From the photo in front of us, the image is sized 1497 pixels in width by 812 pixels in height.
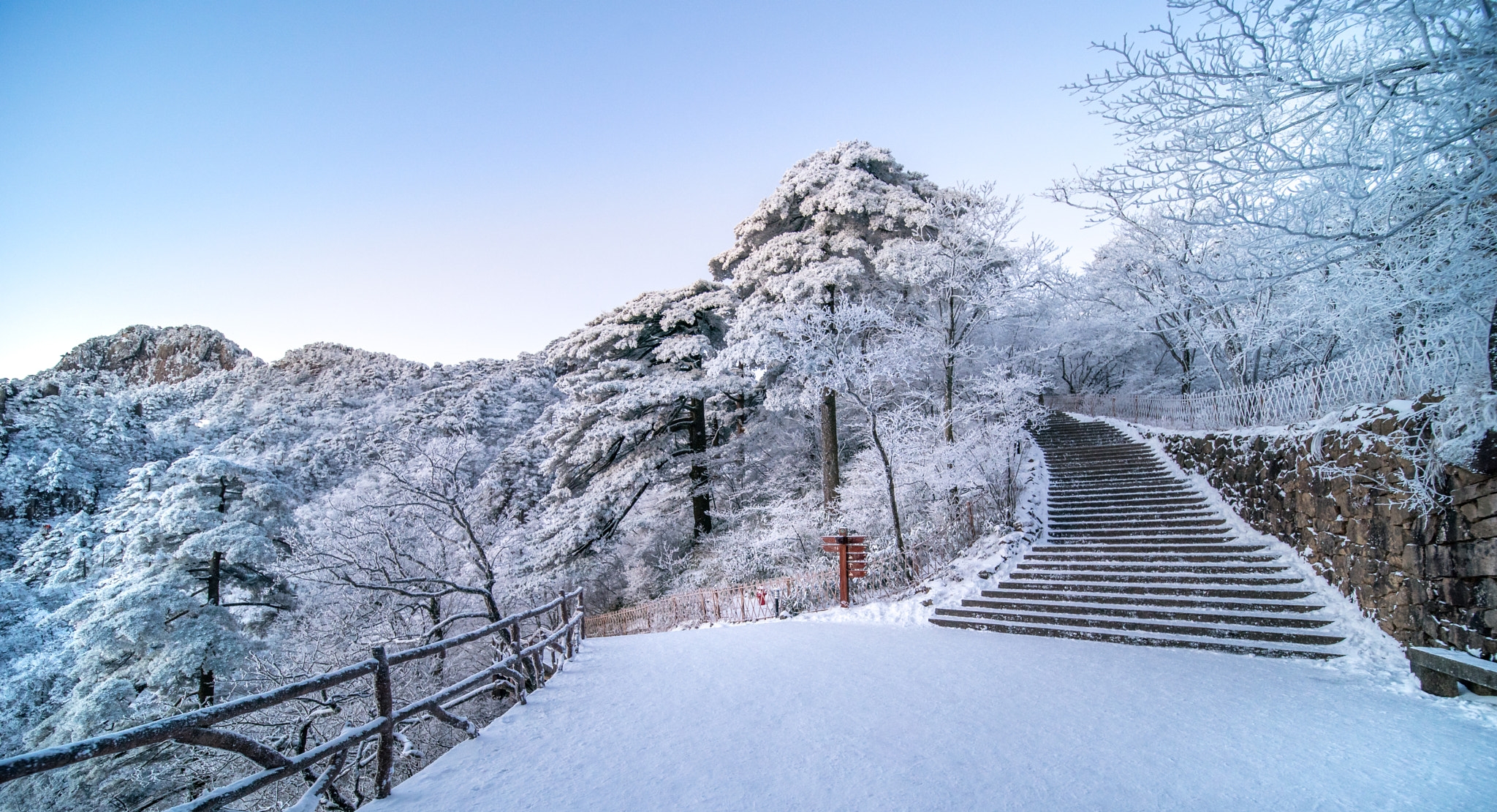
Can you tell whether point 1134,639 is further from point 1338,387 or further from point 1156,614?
point 1338,387

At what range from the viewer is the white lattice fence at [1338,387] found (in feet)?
16.7

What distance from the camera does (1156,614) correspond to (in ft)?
23.0

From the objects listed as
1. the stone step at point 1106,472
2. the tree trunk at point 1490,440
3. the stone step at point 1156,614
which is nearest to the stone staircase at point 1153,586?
the stone step at point 1156,614

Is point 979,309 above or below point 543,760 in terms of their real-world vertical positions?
above

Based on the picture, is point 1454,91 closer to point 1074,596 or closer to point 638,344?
point 1074,596

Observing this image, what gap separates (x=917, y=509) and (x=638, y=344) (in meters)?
9.13

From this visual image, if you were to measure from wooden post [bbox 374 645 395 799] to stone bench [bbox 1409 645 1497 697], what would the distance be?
7.43 metres

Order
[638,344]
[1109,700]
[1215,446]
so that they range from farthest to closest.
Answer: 1. [638,344]
2. [1215,446]
3. [1109,700]

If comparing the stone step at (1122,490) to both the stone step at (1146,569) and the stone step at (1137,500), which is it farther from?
the stone step at (1146,569)

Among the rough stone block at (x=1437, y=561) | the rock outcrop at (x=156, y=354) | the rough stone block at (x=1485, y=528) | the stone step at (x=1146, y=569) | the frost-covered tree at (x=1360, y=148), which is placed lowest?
the stone step at (x=1146, y=569)

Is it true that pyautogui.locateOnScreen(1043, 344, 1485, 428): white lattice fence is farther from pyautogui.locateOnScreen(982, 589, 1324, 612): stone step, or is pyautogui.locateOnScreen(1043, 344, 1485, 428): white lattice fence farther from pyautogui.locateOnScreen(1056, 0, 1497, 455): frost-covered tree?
pyautogui.locateOnScreen(982, 589, 1324, 612): stone step

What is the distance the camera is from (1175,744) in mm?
3682

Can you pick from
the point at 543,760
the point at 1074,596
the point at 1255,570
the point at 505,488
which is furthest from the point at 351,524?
the point at 1255,570

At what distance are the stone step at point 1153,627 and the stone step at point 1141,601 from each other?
457 millimetres
